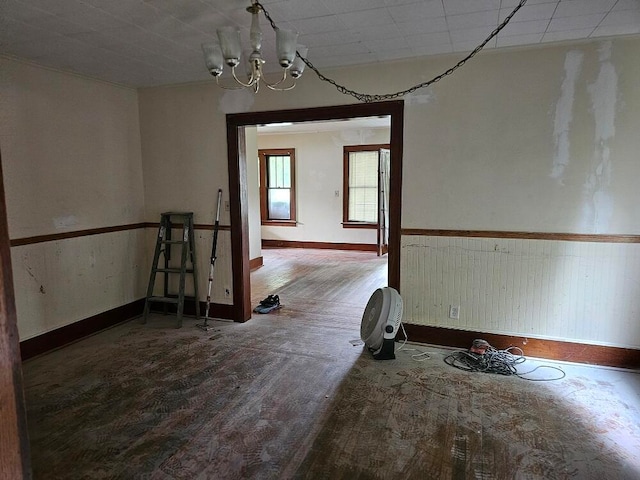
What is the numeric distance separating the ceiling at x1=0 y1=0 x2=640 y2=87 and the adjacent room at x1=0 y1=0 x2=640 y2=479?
0.02 meters

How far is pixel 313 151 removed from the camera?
8711 mm

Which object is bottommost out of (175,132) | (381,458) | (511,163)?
(381,458)

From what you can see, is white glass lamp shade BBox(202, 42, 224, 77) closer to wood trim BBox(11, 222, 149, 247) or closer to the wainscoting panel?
the wainscoting panel

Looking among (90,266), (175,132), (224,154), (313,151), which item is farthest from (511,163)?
(313,151)

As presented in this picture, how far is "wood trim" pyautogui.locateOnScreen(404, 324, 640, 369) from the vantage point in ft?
10.6

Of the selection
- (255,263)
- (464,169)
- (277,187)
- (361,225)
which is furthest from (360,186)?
(464,169)

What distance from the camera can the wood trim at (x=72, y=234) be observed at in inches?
136

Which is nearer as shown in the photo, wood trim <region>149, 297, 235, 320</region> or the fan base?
the fan base

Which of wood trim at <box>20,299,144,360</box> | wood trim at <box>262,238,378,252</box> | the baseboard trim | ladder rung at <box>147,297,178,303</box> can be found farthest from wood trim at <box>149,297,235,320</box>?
wood trim at <box>262,238,378,252</box>

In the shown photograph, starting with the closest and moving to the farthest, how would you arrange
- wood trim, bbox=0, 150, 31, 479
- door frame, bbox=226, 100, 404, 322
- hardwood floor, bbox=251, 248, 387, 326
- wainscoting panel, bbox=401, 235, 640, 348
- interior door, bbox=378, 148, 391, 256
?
1. wood trim, bbox=0, 150, 31, 479
2. wainscoting panel, bbox=401, 235, 640, 348
3. door frame, bbox=226, 100, 404, 322
4. hardwood floor, bbox=251, 248, 387, 326
5. interior door, bbox=378, 148, 391, 256

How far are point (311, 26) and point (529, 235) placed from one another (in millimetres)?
2325

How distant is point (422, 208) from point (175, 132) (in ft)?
8.95

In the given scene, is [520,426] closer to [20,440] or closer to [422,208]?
[422,208]

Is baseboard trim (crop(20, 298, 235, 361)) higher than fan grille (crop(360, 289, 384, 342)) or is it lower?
lower
